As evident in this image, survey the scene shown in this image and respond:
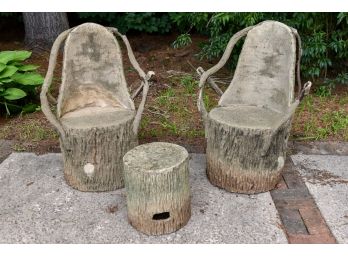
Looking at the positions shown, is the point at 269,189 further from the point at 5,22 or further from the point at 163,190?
the point at 5,22

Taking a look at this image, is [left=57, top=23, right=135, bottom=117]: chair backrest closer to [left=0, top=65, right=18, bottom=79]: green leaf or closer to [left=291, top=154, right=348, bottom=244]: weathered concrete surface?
[left=0, top=65, right=18, bottom=79]: green leaf

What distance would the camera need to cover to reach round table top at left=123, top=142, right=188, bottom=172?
3.07 meters

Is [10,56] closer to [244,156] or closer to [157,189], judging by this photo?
[157,189]

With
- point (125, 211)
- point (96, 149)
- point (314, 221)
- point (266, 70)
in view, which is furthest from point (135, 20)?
Result: point (314, 221)

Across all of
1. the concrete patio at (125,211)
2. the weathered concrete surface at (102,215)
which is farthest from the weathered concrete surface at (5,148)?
the weathered concrete surface at (102,215)

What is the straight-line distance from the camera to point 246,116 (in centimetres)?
376

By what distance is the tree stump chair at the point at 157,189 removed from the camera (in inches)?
120

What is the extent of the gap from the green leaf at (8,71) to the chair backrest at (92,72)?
122 centimetres

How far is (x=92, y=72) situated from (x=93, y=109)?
386 mm

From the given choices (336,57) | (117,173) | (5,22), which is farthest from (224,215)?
(5,22)

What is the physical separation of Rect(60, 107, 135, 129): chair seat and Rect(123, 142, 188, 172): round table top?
1.34 ft

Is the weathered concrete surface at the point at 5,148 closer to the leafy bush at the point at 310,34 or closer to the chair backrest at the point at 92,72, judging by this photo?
the chair backrest at the point at 92,72

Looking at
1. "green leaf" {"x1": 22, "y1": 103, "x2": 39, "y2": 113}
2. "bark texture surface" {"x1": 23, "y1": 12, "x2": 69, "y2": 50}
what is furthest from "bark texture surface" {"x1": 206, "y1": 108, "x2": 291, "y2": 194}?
"bark texture surface" {"x1": 23, "y1": 12, "x2": 69, "y2": 50}

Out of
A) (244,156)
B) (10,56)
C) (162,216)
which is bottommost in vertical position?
(162,216)
